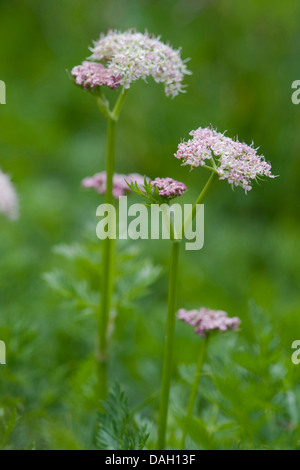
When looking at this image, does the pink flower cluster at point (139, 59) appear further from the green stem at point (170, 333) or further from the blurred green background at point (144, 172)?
the blurred green background at point (144, 172)

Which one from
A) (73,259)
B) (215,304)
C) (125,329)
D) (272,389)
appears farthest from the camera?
(215,304)

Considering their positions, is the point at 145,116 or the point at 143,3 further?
the point at 143,3

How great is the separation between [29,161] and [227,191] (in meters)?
1.23

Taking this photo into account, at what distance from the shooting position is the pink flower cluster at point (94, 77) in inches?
44.9

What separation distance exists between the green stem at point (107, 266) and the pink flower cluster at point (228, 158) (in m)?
0.26

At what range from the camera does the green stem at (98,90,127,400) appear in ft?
4.03

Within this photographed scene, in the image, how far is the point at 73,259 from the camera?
165 cm

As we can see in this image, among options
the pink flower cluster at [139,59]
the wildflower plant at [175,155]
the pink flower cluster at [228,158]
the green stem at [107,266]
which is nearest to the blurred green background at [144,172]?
the green stem at [107,266]

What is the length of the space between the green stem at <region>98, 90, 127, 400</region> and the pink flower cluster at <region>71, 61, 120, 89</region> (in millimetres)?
40

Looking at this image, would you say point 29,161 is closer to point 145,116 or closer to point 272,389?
point 145,116

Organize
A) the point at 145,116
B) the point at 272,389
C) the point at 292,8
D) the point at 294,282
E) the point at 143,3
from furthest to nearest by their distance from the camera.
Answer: the point at 143,3 → the point at 145,116 → the point at 292,8 → the point at 294,282 → the point at 272,389

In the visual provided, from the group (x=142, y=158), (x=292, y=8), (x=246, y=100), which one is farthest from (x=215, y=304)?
(x=292, y=8)

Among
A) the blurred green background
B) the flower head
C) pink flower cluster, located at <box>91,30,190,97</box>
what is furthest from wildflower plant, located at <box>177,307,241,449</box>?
the flower head

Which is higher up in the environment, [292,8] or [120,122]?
[292,8]
